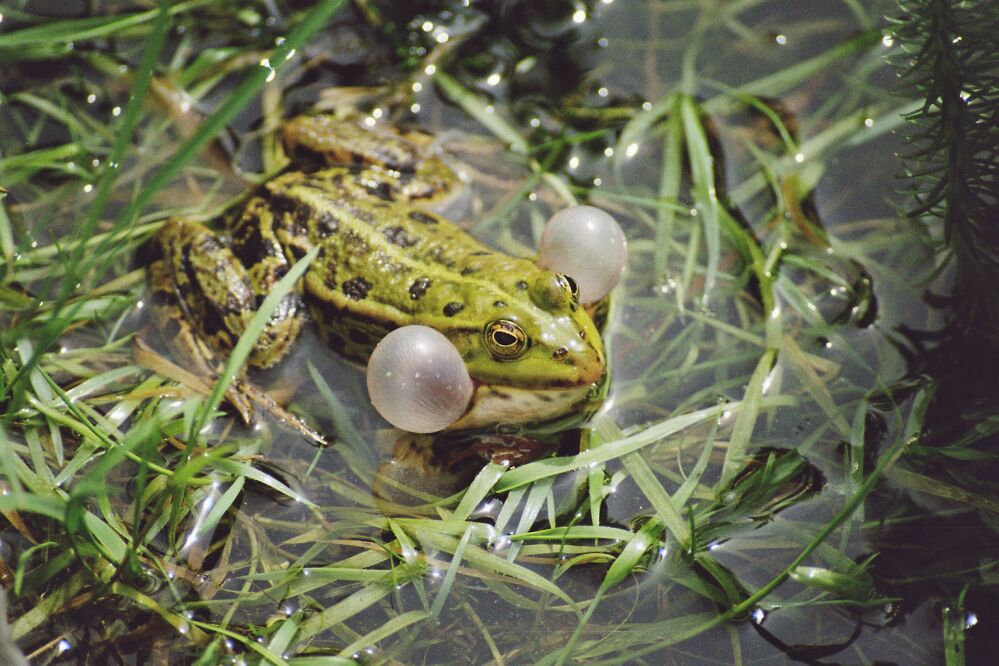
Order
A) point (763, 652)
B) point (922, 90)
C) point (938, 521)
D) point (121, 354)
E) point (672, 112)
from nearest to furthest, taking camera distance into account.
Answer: point (763, 652), point (938, 521), point (922, 90), point (121, 354), point (672, 112)

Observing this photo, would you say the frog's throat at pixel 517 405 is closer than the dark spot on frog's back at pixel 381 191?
Yes

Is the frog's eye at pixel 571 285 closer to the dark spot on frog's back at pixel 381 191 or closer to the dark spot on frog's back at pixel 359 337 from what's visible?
the dark spot on frog's back at pixel 359 337

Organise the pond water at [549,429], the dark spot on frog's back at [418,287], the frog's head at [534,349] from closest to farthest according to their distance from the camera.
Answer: the pond water at [549,429] < the frog's head at [534,349] < the dark spot on frog's back at [418,287]

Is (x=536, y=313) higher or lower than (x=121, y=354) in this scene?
higher

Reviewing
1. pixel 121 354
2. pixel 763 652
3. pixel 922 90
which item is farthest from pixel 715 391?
pixel 121 354

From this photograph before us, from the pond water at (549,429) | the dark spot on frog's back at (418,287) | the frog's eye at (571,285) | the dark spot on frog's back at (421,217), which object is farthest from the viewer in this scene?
the dark spot on frog's back at (421,217)

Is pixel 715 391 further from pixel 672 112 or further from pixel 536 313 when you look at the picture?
pixel 672 112

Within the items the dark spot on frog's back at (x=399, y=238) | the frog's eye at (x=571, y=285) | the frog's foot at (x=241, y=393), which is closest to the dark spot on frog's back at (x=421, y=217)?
the dark spot on frog's back at (x=399, y=238)
